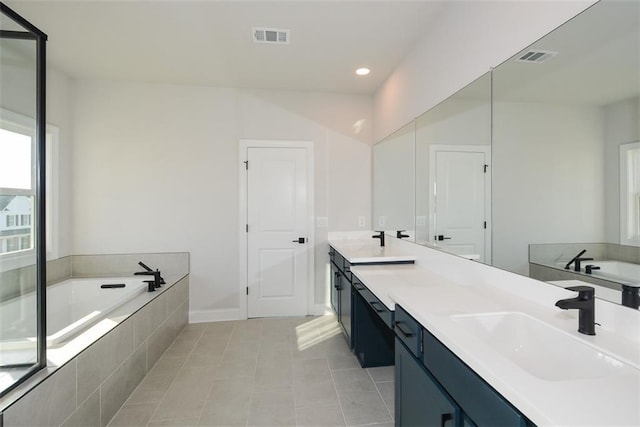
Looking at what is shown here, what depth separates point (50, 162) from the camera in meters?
3.11

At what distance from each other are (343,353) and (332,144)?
2.39 metres

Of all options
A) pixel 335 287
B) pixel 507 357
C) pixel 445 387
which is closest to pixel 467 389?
pixel 445 387

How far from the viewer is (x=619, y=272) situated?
3.56ft

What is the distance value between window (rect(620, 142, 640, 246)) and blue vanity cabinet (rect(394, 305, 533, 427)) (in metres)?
0.74

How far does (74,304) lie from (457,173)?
3.81 meters

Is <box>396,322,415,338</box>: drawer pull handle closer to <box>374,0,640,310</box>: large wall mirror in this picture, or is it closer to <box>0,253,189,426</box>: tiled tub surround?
<box>374,0,640,310</box>: large wall mirror

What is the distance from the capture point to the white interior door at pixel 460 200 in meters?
1.85

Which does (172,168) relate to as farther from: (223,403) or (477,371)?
(477,371)

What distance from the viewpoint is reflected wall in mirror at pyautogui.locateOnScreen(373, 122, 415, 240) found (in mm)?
2805

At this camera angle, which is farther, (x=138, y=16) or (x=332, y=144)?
(x=332, y=144)

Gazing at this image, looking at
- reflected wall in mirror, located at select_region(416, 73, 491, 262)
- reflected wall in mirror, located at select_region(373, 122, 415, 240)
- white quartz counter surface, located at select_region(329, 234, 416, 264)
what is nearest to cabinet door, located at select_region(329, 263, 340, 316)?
white quartz counter surface, located at select_region(329, 234, 416, 264)

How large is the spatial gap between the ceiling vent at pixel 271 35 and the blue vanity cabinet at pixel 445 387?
7.39ft

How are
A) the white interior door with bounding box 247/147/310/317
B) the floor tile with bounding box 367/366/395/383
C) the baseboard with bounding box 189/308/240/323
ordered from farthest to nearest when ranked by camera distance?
the white interior door with bounding box 247/147/310/317, the baseboard with bounding box 189/308/240/323, the floor tile with bounding box 367/366/395/383

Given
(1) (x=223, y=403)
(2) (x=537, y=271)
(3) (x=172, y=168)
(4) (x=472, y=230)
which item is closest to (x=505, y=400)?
(2) (x=537, y=271)
